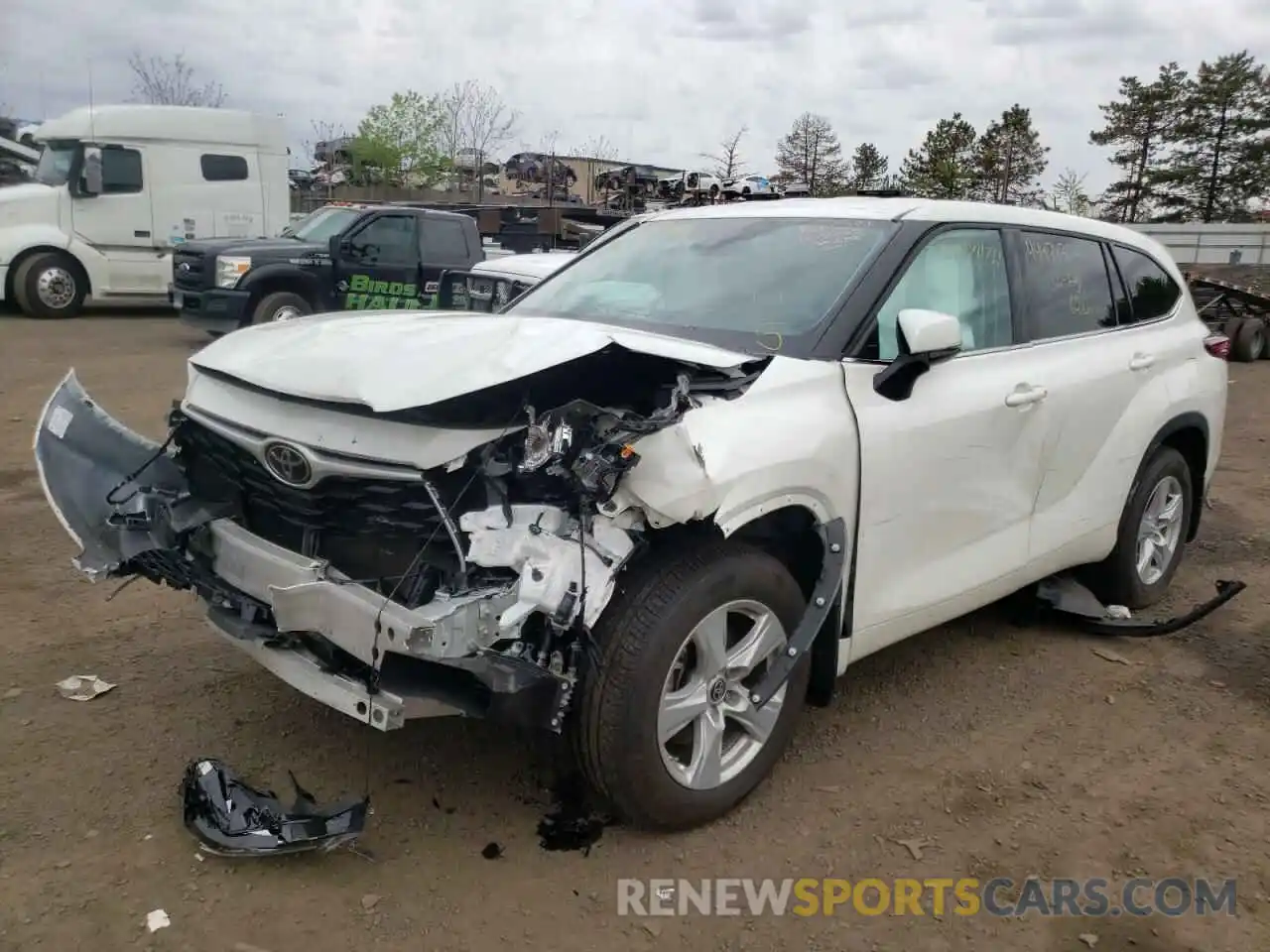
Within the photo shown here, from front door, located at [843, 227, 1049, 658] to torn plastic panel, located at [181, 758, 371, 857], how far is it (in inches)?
65.8

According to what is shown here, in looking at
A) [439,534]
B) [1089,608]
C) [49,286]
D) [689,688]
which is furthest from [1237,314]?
[49,286]

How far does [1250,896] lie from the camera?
287 centimetres

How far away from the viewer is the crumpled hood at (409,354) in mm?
2678

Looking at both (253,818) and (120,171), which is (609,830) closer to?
(253,818)

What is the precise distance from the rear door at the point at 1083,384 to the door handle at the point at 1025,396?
6cm

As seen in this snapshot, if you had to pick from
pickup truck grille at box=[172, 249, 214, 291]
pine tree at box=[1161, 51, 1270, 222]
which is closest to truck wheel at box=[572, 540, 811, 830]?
pickup truck grille at box=[172, 249, 214, 291]

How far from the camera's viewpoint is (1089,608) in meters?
4.73

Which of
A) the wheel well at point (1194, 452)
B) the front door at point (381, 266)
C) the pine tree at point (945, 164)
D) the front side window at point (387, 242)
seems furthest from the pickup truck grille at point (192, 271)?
the pine tree at point (945, 164)

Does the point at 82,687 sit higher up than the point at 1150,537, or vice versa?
the point at 1150,537

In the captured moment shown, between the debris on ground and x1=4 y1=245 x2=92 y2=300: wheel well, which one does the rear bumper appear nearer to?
x1=4 y1=245 x2=92 y2=300: wheel well

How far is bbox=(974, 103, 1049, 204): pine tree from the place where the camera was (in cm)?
3209

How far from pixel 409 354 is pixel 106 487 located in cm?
132

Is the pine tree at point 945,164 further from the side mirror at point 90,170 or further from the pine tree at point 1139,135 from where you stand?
the side mirror at point 90,170

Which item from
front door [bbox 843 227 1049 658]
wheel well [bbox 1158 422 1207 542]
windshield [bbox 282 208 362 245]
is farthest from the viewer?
windshield [bbox 282 208 362 245]
